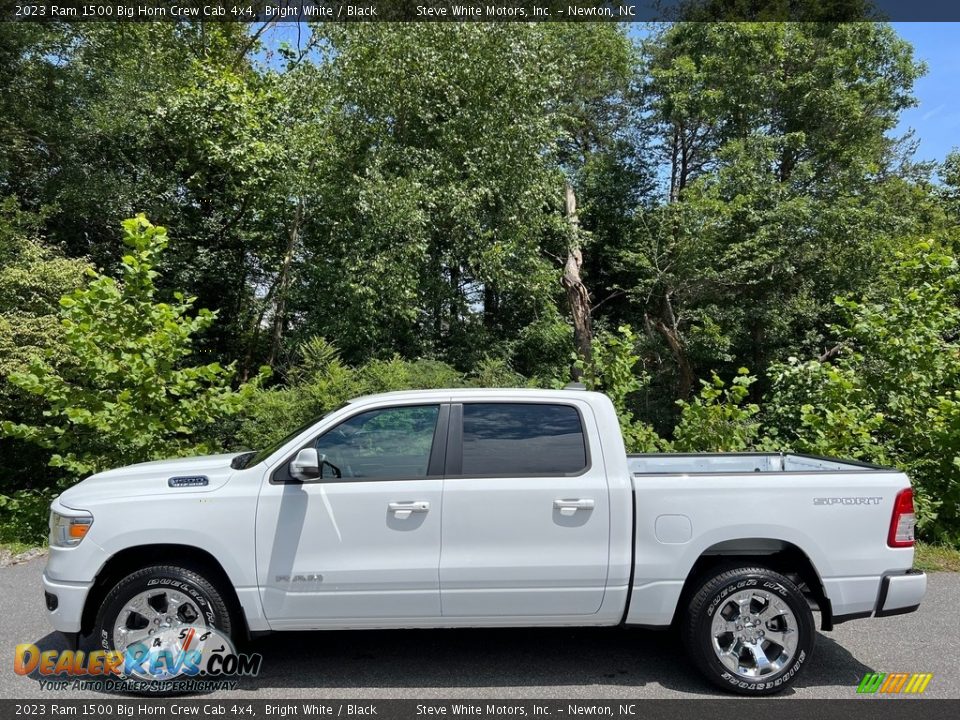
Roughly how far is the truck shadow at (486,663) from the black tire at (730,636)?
13 centimetres

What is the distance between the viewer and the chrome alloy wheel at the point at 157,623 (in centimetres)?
467

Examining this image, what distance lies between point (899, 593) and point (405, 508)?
9.63 feet

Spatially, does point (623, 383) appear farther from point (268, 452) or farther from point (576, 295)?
point (576, 295)

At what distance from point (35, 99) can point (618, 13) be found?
46.6 feet

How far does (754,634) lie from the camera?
471 centimetres

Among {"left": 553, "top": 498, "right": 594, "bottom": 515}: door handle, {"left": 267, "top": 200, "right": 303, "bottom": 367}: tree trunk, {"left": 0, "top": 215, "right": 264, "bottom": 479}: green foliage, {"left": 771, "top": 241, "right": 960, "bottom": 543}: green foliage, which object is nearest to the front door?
{"left": 553, "top": 498, "right": 594, "bottom": 515}: door handle

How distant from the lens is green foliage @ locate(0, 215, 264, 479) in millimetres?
8391

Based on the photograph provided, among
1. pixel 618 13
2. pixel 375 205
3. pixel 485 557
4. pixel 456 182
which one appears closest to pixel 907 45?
pixel 618 13

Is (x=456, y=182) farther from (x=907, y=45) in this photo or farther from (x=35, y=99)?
(x=907, y=45)

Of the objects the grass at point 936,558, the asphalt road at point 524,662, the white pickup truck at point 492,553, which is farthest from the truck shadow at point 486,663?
the grass at point 936,558

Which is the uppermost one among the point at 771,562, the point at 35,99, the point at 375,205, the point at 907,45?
the point at 907,45

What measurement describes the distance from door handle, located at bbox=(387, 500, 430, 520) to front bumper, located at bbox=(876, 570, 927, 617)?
2726mm

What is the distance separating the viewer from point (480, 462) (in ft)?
15.9
